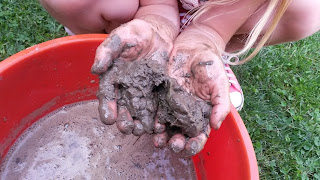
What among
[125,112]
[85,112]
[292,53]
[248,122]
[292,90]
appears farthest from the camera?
[292,53]

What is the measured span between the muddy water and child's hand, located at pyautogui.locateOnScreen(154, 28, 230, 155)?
1.34ft

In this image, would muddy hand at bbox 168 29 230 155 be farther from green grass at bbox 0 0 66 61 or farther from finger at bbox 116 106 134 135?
green grass at bbox 0 0 66 61

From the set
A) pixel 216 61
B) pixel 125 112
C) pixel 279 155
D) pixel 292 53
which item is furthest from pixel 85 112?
pixel 292 53

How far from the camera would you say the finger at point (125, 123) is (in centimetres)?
88

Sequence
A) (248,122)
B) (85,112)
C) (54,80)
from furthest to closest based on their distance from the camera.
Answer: (248,122) → (85,112) → (54,80)

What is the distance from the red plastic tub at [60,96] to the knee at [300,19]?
24.2 inches

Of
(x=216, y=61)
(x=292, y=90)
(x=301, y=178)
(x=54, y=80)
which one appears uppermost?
(x=216, y=61)

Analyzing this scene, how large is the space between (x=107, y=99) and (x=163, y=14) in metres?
0.65

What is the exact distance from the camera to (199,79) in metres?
1.02

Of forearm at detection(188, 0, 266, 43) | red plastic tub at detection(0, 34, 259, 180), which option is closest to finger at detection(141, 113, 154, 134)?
red plastic tub at detection(0, 34, 259, 180)

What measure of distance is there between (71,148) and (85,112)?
22 cm

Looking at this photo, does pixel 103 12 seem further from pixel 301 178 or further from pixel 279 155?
pixel 301 178

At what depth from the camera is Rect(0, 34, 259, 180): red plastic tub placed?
1.12 metres

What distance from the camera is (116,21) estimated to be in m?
1.45
